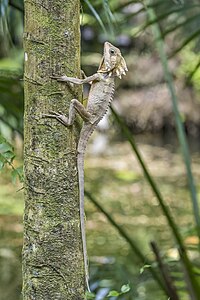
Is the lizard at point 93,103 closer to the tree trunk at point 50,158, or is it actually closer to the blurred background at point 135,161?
the tree trunk at point 50,158

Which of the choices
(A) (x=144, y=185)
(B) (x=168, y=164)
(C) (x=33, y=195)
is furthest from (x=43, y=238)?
(B) (x=168, y=164)

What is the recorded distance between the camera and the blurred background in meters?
2.13

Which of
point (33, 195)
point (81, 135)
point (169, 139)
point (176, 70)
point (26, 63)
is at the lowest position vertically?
point (33, 195)

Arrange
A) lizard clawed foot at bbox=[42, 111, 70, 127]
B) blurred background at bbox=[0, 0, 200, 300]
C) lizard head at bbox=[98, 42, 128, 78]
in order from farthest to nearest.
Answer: blurred background at bbox=[0, 0, 200, 300], lizard head at bbox=[98, 42, 128, 78], lizard clawed foot at bbox=[42, 111, 70, 127]

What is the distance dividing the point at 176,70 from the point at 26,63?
911 centimetres

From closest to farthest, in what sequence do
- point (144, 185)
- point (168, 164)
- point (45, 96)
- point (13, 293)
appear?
point (45, 96)
point (13, 293)
point (144, 185)
point (168, 164)

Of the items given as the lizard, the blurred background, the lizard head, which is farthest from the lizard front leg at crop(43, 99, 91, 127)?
the blurred background

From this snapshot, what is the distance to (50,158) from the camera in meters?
1.24

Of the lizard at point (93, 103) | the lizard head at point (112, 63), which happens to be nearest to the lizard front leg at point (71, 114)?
the lizard at point (93, 103)

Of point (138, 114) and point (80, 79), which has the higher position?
point (138, 114)

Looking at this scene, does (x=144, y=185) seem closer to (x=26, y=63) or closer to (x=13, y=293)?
(x=13, y=293)

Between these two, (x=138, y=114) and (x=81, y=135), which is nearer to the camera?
(x=81, y=135)

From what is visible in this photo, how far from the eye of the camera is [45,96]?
4.08 ft

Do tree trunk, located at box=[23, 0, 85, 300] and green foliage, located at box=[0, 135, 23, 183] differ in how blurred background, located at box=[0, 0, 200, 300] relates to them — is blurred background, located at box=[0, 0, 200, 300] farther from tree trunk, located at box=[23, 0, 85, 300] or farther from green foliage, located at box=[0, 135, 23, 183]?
tree trunk, located at box=[23, 0, 85, 300]
